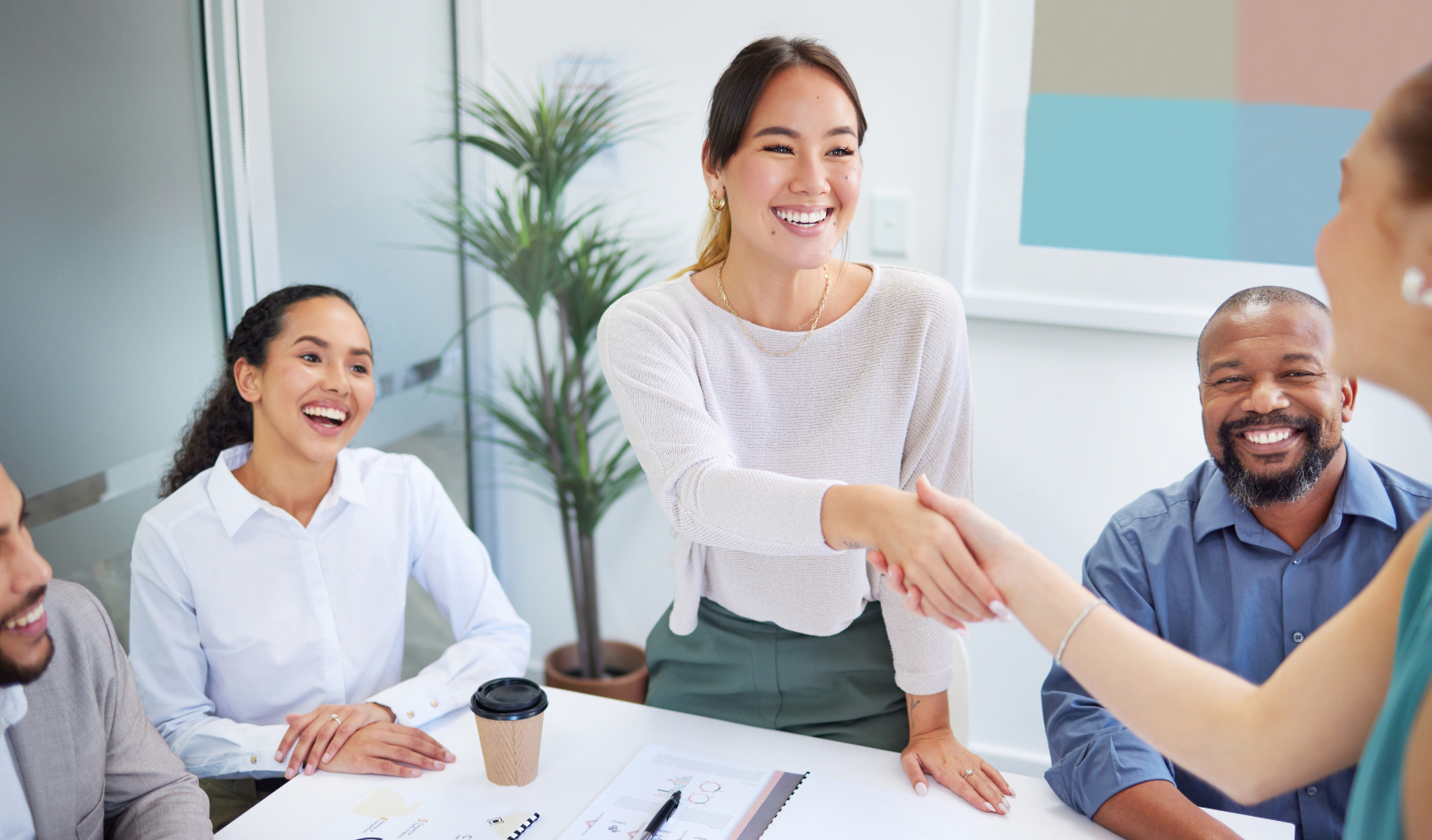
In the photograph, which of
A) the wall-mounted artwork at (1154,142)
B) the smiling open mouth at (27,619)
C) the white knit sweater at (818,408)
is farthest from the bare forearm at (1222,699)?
the wall-mounted artwork at (1154,142)

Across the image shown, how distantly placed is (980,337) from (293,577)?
1.78 metres

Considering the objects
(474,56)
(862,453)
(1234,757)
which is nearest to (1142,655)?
(1234,757)

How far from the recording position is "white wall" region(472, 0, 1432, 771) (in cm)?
263

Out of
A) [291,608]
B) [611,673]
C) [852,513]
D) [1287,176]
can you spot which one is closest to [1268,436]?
[852,513]

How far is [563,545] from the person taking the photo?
3.33 m

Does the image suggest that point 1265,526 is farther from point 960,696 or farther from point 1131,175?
point 1131,175

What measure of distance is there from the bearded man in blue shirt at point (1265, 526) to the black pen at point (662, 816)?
58cm

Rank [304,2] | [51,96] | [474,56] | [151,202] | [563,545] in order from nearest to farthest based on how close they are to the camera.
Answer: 1. [51,96]
2. [151,202]
3. [304,2]
4. [474,56]
5. [563,545]

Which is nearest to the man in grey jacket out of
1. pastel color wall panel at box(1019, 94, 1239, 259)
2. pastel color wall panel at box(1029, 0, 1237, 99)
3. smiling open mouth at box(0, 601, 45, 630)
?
smiling open mouth at box(0, 601, 45, 630)

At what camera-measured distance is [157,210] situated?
2080 mm

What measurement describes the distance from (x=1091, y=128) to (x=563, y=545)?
195cm

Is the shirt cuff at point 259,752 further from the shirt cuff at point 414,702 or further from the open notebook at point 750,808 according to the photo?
the open notebook at point 750,808

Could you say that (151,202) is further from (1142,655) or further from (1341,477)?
(1341,477)

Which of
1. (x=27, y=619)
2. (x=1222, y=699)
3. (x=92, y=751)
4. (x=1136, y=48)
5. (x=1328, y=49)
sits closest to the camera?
(x=1222, y=699)
